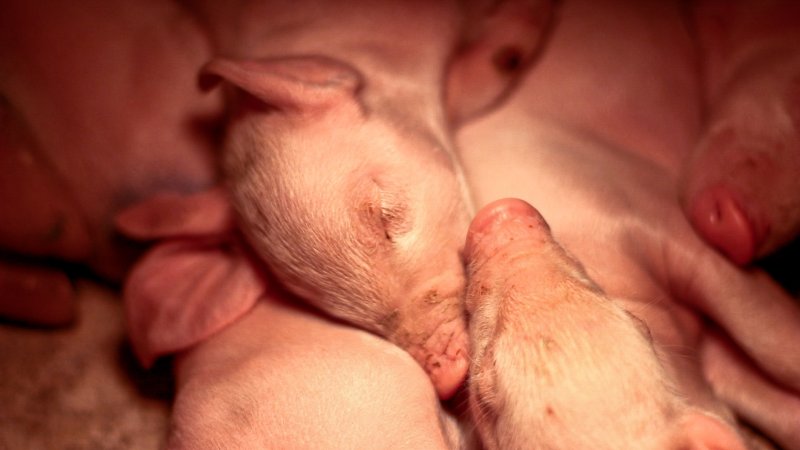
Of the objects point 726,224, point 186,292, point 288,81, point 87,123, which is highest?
point 288,81

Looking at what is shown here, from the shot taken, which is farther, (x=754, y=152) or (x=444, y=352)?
(x=754, y=152)

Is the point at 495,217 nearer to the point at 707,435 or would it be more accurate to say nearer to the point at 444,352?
the point at 444,352

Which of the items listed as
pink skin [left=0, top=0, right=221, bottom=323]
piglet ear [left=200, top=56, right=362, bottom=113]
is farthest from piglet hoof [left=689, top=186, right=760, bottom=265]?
pink skin [left=0, top=0, right=221, bottom=323]

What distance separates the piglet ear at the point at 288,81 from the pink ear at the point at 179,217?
26 centimetres

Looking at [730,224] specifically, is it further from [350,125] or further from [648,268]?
[350,125]

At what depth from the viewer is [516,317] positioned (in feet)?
4.32

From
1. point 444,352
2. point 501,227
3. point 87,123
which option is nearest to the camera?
point 501,227

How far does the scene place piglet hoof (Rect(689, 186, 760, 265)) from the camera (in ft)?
5.77

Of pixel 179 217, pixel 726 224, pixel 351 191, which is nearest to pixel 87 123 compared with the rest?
pixel 179 217

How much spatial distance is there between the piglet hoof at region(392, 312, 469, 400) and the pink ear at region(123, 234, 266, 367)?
39 centimetres

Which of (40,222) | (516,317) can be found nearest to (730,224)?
(516,317)

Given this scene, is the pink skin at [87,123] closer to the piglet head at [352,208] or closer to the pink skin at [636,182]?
the piglet head at [352,208]

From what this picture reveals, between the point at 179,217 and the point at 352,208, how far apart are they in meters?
0.50

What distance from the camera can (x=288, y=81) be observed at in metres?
1.63
